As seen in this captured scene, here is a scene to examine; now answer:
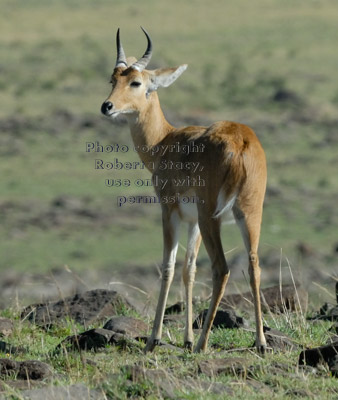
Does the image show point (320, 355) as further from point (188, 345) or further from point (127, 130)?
point (127, 130)

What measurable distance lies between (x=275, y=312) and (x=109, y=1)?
6117 cm

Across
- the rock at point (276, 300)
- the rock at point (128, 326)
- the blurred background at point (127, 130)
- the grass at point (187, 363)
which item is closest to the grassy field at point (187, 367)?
the grass at point (187, 363)

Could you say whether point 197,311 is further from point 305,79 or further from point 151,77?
point 305,79

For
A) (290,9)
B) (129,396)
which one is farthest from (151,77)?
(290,9)

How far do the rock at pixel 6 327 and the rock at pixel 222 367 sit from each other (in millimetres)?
2490

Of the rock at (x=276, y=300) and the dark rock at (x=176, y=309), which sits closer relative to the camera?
the rock at (x=276, y=300)

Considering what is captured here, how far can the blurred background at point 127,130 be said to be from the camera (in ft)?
88.5

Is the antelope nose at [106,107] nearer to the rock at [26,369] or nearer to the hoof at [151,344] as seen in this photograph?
the hoof at [151,344]

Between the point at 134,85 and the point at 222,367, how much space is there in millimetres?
3197

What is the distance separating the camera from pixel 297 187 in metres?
35.7

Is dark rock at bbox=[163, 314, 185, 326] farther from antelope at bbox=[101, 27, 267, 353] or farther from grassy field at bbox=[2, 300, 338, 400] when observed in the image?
antelope at bbox=[101, 27, 267, 353]

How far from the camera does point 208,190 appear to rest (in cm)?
824

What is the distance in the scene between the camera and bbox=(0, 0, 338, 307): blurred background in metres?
27.0

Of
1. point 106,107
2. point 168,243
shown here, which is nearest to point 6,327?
point 168,243
